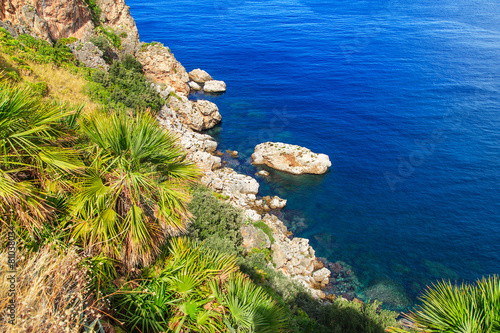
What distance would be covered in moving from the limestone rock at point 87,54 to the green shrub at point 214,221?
19.3m

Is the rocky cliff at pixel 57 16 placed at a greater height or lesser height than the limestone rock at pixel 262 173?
greater

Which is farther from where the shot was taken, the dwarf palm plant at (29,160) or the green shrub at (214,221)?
the green shrub at (214,221)

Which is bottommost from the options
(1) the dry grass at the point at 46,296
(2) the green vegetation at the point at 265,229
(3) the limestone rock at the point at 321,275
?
(3) the limestone rock at the point at 321,275

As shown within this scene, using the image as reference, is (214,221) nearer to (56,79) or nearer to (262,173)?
(262,173)

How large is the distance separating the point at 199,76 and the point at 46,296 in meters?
46.1

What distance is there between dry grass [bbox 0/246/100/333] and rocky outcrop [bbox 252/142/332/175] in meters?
26.4

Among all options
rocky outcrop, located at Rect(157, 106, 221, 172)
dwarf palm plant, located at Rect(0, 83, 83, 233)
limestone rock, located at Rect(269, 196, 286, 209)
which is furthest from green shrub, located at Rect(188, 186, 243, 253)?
rocky outcrop, located at Rect(157, 106, 221, 172)

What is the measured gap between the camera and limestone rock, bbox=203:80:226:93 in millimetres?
45656

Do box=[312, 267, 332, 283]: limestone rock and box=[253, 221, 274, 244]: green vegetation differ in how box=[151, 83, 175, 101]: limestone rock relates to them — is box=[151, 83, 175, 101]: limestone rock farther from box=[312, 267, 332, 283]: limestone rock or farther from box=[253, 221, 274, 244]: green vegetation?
box=[312, 267, 332, 283]: limestone rock

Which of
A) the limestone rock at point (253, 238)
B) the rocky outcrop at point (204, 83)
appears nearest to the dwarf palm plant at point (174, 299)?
the limestone rock at point (253, 238)

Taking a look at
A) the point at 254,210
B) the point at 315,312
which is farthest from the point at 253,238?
the point at 254,210

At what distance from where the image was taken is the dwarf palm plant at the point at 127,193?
678cm

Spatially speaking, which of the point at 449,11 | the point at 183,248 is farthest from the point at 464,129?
the point at 449,11

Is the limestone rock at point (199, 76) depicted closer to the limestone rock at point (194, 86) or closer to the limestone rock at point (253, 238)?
the limestone rock at point (194, 86)
